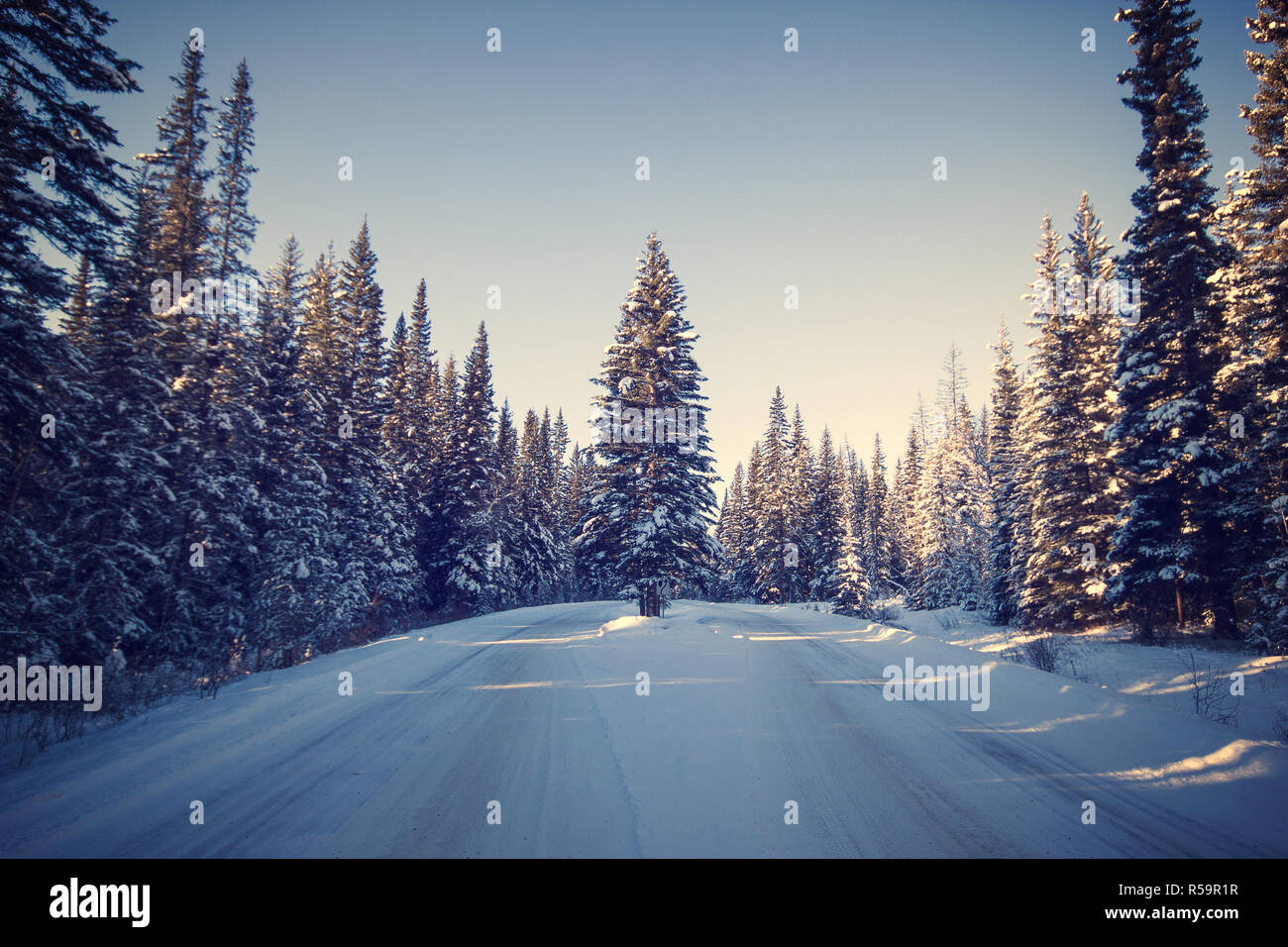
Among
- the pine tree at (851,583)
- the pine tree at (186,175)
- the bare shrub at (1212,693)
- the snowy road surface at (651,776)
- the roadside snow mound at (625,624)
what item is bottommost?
the pine tree at (851,583)

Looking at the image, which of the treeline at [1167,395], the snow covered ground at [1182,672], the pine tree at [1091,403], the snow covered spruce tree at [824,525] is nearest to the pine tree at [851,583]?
the treeline at [1167,395]

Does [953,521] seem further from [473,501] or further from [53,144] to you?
[53,144]

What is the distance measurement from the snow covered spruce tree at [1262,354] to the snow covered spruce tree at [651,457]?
51.3 ft

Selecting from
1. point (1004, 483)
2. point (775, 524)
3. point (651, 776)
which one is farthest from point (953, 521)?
point (651, 776)

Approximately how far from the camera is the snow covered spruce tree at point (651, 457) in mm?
21719

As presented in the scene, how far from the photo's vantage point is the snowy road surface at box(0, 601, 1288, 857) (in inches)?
177

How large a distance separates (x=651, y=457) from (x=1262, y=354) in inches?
721

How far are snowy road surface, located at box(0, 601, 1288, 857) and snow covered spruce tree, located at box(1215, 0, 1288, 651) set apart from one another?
9931 millimetres

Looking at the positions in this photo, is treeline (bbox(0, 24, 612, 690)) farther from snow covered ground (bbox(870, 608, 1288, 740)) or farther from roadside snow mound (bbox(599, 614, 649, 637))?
snow covered ground (bbox(870, 608, 1288, 740))

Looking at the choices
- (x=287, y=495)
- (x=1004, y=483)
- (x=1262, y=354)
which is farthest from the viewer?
(x=1004, y=483)

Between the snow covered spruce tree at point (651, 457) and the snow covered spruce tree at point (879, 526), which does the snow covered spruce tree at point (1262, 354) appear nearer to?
the snow covered spruce tree at point (651, 457)

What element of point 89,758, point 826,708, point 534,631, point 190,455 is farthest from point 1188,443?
point 190,455

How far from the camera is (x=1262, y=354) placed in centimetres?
1396
